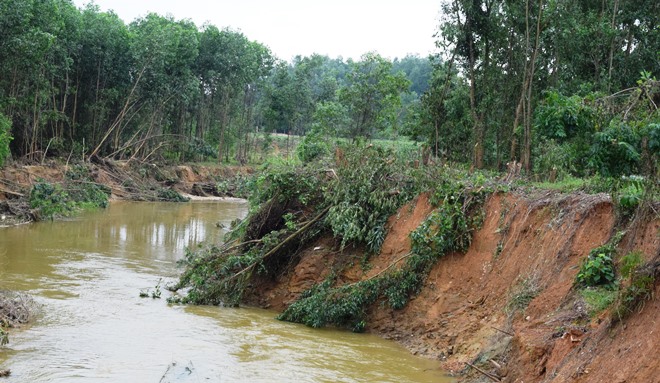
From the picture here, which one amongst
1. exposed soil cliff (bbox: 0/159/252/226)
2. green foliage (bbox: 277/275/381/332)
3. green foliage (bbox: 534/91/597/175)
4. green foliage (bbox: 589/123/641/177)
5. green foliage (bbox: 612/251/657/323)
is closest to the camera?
green foliage (bbox: 612/251/657/323)

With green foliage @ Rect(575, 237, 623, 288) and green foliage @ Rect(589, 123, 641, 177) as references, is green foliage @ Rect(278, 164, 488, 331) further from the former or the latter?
green foliage @ Rect(589, 123, 641, 177)

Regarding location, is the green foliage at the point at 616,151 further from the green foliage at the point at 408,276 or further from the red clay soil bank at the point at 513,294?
the green foliage at the point at 408,276

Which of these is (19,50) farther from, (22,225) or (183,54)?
(183,54)

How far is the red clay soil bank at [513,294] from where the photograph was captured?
778cm

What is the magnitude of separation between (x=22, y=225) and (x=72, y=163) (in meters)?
15.1

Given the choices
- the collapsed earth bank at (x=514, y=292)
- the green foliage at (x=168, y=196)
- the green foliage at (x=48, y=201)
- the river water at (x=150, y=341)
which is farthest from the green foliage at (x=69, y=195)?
the collapsed earth bank at (x=514, y=292)

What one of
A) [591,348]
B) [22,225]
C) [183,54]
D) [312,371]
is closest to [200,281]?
[312,371]

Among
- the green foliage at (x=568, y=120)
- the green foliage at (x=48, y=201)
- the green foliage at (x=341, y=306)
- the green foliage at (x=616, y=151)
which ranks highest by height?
the green foliage at (x=568, y=120)

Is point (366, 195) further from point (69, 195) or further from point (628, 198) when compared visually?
point (69, 195)

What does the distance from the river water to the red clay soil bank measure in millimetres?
688

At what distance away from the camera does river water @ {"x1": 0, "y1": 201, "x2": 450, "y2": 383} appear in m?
10.5

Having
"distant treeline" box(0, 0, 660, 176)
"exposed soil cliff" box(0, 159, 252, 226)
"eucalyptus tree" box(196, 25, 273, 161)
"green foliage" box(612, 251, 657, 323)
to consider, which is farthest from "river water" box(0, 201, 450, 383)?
"eucalyptus tree" box(196, 25, 273, 161)

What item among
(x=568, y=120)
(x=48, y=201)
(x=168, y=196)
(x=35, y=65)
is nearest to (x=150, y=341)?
(x=568, y=120)

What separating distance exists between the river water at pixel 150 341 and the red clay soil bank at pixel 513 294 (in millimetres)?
688
